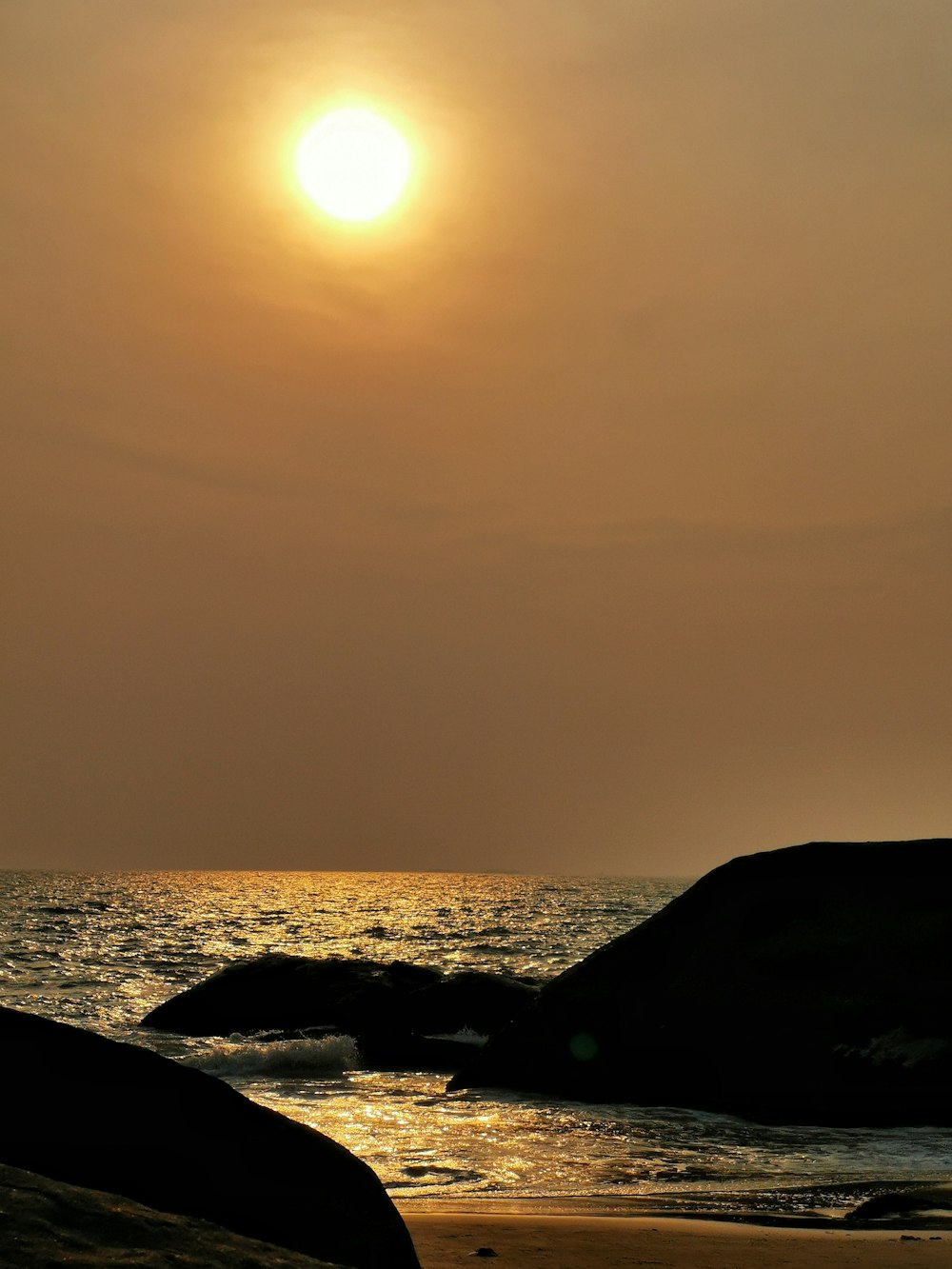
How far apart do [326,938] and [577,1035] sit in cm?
4111

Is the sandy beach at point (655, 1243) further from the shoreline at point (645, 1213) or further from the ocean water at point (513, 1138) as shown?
the ocean water at point (513, 1138)

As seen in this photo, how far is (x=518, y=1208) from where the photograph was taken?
27.2ft

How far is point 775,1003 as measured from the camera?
14039 mm

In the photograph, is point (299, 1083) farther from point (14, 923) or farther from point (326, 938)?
point (14, 923)

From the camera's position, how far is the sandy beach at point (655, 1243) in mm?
6469

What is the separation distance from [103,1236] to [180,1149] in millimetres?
1463

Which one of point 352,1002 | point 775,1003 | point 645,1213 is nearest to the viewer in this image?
point 645,1213

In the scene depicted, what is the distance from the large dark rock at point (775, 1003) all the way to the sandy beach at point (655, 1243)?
19.3 feet

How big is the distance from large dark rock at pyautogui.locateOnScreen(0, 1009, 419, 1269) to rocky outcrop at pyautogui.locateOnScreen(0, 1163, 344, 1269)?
0.98 m

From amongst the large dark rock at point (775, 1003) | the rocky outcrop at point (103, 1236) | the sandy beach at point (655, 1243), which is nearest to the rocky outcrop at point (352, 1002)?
the large dark rock at point (775, 1003)

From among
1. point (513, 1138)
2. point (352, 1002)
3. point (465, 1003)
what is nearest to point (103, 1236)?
point (513, 1138)

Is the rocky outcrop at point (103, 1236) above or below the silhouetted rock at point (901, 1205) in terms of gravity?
above

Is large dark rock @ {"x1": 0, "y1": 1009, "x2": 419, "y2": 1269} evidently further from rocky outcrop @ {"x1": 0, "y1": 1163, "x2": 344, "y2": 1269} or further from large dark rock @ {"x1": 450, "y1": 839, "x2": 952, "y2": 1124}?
large dark rock @ {"x1": 450, "y1": 839, "x2": 952, "y2": 1124}

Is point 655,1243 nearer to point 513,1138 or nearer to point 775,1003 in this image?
point 513,1138
